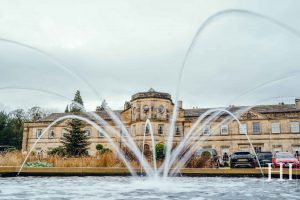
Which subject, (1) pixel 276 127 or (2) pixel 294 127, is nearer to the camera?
(2) pixel 294 127

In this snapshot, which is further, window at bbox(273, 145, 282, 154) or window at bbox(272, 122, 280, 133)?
window at bbox(272, 122, 280, 133)

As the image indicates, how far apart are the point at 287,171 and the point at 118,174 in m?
8.63

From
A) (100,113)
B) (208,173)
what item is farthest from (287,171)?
(100,113)

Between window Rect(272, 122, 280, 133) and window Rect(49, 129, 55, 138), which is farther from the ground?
window Rect(272, 122, 280, 133)

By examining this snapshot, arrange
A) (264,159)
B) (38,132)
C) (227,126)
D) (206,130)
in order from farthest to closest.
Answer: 1. (38,132)
2. (206,130)
3. (227,126)
4. (264,159)

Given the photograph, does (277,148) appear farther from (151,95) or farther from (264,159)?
(264,159)

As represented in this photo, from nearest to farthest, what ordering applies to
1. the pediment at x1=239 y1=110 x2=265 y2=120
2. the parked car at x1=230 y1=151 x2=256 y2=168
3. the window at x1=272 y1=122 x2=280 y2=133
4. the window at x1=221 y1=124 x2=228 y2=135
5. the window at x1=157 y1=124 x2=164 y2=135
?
the parked car at x1=230 y1=151 x2=256 y2=168, the window at x1=272 y1=122 x2=280 y2=133, the pediment at x1=239 y1=110 x2=265 y2=120, the window at x1=157 y1=124 x2=164 y2=135, the window at x1=221 y1=124 x2=228 y2=135

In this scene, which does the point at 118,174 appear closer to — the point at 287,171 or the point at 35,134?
the point at 287,171

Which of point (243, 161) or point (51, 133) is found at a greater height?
point (51, 133)

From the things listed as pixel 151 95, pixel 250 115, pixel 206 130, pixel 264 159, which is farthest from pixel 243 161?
pixel 206 130

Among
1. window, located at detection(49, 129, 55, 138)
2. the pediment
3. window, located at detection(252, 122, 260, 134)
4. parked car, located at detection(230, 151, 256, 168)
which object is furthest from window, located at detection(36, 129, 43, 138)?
parked car, located at detection(230, 151, 256, 168)

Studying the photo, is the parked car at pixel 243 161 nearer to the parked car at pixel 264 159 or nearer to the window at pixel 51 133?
the parked car at pixel 264 159

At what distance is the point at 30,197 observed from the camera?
31.2 feet

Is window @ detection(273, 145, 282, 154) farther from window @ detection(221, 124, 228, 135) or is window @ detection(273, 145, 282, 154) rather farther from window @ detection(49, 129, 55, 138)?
window @ detection(49, 129, 55, 138)
